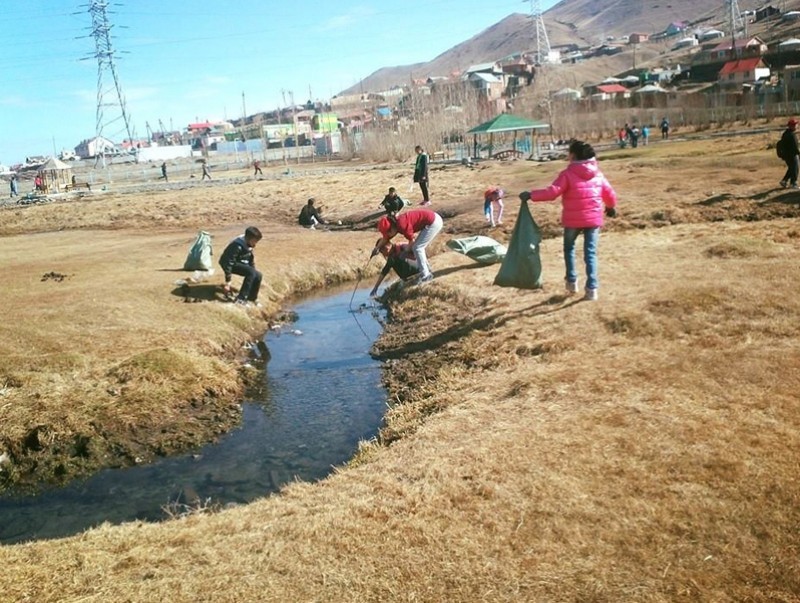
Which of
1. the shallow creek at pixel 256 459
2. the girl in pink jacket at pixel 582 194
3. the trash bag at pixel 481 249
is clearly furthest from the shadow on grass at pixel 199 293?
the girl in pink jacket at pixel 582 194

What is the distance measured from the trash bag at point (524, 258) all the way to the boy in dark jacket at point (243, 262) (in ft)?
16.9

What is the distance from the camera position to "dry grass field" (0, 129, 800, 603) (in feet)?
14.5

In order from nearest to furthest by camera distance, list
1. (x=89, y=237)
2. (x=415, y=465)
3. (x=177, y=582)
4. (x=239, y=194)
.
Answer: (x=177, y=582) → (x=415, y=465) → (x=89, y=237) → (x=239, y=194)

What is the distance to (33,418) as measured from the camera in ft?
29.3

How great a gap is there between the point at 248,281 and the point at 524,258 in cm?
602

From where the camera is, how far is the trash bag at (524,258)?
35.9 ft

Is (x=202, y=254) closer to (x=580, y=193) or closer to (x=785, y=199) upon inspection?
(x=580, y=193)

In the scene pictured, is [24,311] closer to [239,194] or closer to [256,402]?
[256,402]

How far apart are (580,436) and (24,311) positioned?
34.9 ft

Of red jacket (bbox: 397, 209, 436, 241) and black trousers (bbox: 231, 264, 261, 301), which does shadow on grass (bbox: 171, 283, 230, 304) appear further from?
red jacket (bbox: 397, 209, 436, 241)

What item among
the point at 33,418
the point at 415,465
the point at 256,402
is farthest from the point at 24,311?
the point at 415,465

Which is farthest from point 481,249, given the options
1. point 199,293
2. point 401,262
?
point 199,293

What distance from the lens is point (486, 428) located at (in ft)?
22.5

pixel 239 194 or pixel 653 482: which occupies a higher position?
pixel 239 194
